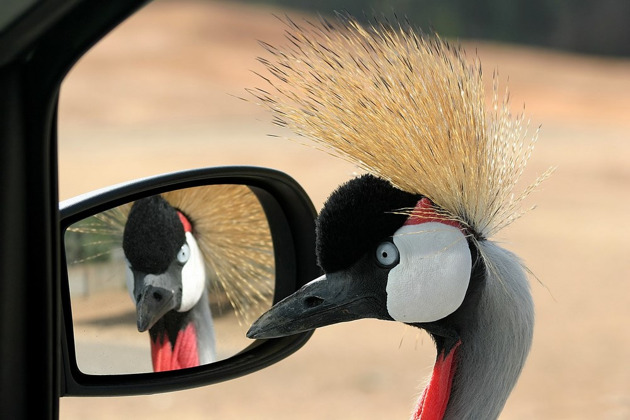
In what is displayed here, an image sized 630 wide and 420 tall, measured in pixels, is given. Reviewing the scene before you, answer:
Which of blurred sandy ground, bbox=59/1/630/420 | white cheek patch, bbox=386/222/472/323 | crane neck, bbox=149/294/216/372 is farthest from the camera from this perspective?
blurred sandy ground, bbox=59/1/630/420

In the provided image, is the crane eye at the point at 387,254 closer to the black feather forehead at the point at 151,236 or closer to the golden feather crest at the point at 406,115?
the golden feather crest at the point at 406,115

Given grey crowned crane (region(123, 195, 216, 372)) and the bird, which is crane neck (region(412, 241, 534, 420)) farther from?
grey crowned crane (region(123, 195, 216, 372))

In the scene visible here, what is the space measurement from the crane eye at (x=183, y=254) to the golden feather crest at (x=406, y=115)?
0.20 metres

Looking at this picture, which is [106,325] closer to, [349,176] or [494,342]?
[494,342]

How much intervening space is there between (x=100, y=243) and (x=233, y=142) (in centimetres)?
969

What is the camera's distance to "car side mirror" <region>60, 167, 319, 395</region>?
1.01m

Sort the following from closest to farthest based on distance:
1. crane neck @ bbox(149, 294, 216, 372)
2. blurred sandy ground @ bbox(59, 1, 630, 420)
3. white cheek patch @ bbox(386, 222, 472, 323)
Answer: white cheek patch @ bbox(386, 222, 472, 323), crane neck @ bbox(149, 294, 216, 372), blurred sandy ground @ bbox(59, 1, 630, 420)

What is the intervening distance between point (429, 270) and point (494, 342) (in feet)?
0.53

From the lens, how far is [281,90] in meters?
1.04

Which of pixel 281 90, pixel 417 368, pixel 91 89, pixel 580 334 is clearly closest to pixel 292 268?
pixel 281 90

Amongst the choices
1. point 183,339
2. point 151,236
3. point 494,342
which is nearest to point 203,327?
point 183,339

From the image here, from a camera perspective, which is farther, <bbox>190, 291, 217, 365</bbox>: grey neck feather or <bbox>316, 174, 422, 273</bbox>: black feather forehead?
<bbox>190, 291, 217, 365</bbox>: grey neck feather

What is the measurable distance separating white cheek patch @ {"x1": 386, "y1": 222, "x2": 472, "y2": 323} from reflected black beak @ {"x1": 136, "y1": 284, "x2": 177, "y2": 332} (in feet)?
0.90

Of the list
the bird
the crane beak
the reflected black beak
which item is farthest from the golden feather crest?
the reflected black beak
